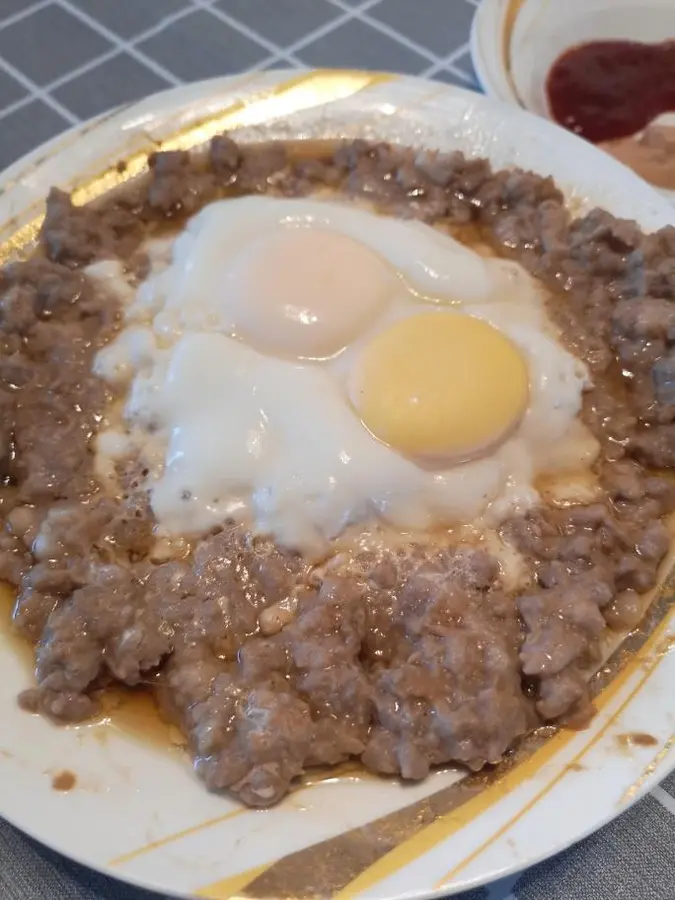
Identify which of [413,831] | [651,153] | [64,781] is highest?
[651,153]

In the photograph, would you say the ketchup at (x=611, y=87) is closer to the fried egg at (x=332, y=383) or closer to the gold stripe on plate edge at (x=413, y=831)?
the fried egg at (x=332, y=383)

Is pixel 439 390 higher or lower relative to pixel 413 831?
higher

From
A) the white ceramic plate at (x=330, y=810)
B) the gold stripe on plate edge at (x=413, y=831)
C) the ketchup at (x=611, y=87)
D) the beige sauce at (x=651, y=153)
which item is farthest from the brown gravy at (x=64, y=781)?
the ketchup at (x=611, y=87)

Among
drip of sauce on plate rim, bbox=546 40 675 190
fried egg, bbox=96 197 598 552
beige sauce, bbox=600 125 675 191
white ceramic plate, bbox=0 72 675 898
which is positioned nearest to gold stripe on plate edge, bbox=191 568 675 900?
white ceramic plate, bbox=0 72 675 898

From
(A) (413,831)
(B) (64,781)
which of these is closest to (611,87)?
(A) (413,831)

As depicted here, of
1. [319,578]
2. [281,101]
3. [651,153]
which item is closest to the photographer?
[319,578]

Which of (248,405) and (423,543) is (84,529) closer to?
(248,405)

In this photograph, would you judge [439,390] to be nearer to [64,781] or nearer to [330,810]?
[330,810]

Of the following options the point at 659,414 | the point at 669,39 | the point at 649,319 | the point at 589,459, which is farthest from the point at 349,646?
the point at 669,39
